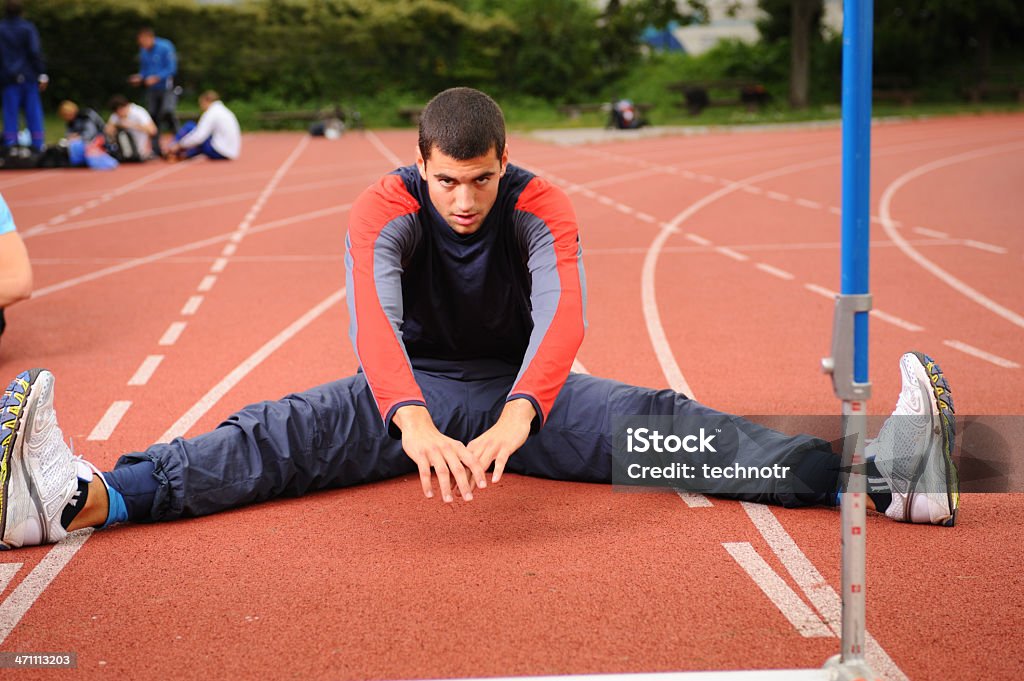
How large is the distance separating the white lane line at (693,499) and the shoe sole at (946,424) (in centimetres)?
75

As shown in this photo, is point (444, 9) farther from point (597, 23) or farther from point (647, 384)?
point (647, 384)

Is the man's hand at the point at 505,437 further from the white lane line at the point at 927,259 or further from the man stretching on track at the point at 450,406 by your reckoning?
the white lane line at the point at 927,259

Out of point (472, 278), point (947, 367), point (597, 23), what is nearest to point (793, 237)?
point (947, 367)

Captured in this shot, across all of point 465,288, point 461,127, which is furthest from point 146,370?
point 461,127

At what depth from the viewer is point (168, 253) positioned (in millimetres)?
9398

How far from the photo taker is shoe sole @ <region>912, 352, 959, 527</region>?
3191mm

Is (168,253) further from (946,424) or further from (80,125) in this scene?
(80,125)

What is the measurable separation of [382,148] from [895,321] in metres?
15.7

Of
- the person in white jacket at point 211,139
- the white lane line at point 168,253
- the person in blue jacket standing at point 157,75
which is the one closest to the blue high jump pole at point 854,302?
the white lane line at point 168,253

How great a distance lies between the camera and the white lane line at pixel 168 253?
796cm

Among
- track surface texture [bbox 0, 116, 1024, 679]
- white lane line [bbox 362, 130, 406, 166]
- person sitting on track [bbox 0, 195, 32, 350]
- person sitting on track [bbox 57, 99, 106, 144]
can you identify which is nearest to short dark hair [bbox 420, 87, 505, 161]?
track surface texture [bbox 0, 116, 1024, 679]

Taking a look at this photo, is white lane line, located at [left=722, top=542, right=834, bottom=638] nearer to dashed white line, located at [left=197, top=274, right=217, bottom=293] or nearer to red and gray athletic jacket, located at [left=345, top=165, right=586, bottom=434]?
red and gray athletic jacket, located at [left=345, top=165, right=586, bottom=434]

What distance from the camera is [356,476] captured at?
3729 millimetres

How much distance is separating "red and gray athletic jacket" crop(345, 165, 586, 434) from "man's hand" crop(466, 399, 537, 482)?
0.16ft
